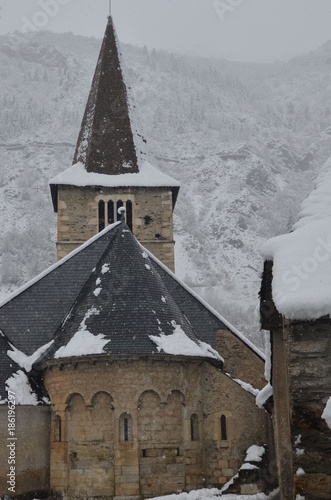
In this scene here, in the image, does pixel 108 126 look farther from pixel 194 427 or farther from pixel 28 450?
pixel 28 450

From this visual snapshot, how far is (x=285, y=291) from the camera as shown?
6.67 m

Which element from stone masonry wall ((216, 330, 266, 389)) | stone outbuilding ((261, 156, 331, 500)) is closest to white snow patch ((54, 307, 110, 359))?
stone masonry wall ((216, 330, 266, 389))

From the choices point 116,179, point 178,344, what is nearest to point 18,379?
point 178,344

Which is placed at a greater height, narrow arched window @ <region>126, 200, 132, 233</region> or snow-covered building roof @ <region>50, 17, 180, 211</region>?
snow-covered building roof @ <region>50, 17, 180, 211</region>

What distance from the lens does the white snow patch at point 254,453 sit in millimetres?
17141

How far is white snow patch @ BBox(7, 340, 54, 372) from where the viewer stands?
17594 mm

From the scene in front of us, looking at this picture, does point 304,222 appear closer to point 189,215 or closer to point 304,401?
point 304,401

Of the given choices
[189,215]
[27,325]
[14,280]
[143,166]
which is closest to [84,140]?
[143,166]

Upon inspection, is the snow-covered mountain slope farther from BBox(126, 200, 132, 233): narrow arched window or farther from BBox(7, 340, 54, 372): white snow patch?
BBox(7, 340, 54, 372): white snow patch

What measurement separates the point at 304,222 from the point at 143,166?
877 inches

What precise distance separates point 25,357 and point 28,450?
2.16m

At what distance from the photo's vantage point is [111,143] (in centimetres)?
2967

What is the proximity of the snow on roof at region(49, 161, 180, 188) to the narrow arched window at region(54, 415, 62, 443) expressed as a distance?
12899 millimetres

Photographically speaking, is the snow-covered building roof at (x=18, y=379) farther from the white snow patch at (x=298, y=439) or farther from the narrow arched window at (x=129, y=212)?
the white snow patch at (x=298, y=439)
